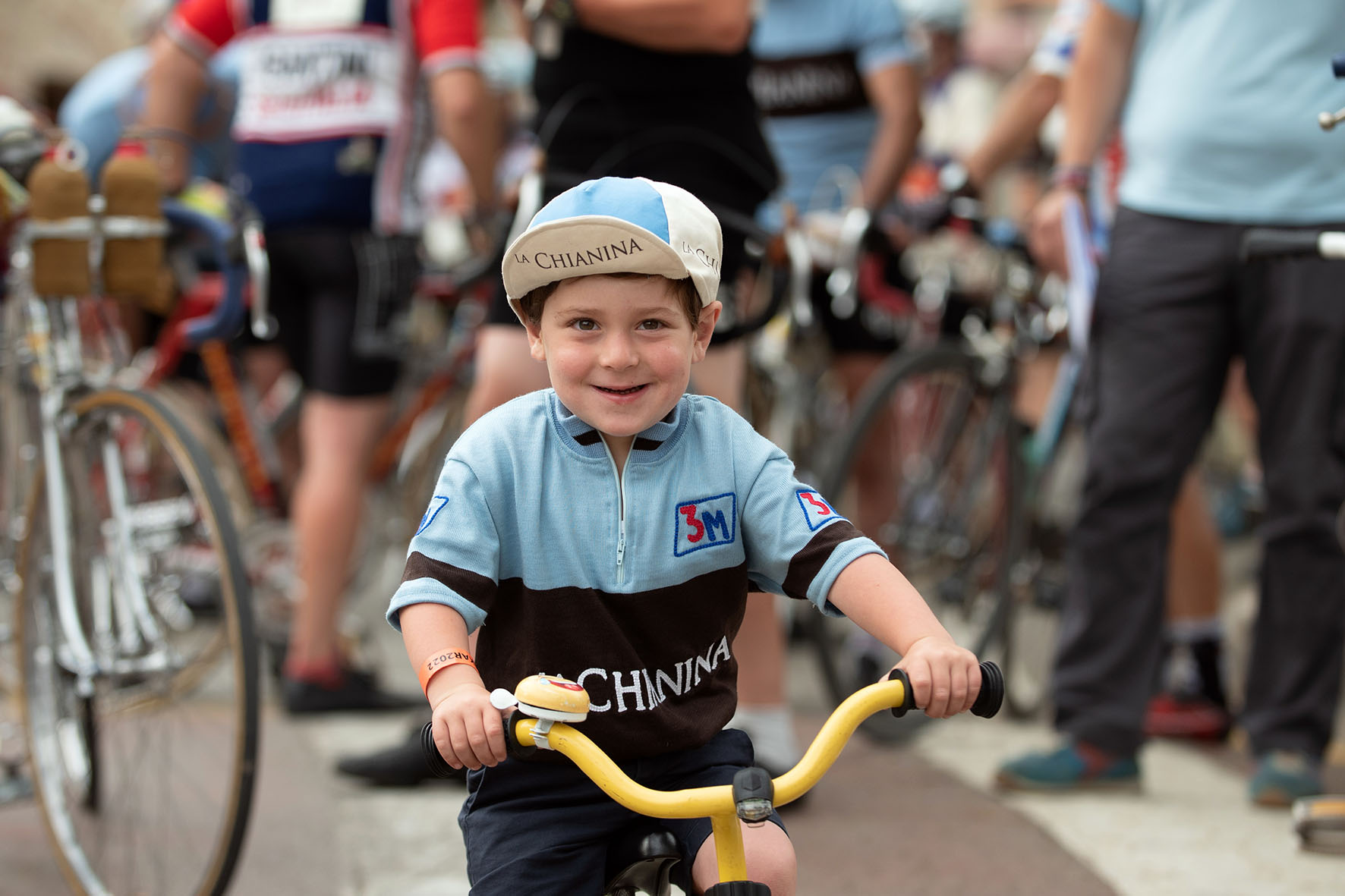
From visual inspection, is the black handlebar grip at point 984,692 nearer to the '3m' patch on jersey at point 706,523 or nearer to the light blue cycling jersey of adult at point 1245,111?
the '3m' patch on jersey at point 706,523

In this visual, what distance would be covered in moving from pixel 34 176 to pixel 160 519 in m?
0.71

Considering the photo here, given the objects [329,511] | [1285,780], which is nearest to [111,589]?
[329,511]

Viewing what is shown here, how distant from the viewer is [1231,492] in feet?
21.9

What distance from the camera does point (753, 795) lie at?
1.47 m

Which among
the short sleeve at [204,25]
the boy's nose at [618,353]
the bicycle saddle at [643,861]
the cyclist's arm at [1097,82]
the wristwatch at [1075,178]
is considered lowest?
the bicycle saddle at [643,861]

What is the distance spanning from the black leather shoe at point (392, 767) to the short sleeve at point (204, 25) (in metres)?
1.99

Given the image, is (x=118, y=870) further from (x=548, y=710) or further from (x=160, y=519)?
(x=548, y=710)

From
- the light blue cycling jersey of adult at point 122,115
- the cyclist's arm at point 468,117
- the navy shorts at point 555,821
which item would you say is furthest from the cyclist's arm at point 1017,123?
the navy shorts at point 555,821

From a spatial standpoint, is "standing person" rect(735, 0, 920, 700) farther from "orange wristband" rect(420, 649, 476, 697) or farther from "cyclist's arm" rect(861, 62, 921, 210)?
"orange wristband" rect(420, 649, 476, 697)

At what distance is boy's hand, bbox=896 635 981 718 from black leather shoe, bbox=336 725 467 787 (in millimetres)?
2019

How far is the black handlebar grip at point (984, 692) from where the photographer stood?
1587 millimetres

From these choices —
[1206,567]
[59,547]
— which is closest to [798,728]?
[1206,567]

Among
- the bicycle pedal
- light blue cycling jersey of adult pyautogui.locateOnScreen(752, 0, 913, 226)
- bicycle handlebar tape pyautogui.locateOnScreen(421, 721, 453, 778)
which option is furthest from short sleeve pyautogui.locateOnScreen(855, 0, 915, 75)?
bicycle handlebar tape pyautogui.locateOnScreen(421, 721, 453, 778)

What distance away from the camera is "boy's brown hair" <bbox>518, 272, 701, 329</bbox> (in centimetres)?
178
